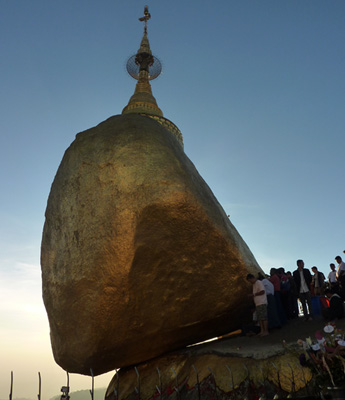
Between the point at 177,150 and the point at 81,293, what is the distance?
2.90 metres

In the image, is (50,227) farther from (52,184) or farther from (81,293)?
(81,293)

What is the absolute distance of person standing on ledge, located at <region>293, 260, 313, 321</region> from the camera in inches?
263

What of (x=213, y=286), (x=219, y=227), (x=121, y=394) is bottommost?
(x=121, y=394)

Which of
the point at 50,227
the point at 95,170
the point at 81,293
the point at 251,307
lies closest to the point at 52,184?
the point at 50,227

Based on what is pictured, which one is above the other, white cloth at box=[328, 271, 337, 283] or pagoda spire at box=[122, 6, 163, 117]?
pagoda spire at box=[122, 6, 163, 117]

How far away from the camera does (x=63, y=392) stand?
3832mm

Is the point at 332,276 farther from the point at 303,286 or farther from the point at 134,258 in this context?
the point at 134,258

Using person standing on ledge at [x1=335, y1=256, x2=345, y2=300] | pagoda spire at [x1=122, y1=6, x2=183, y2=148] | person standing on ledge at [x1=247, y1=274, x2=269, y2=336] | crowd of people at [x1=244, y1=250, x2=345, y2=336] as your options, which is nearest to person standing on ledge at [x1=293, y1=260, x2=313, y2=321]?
crowd of people at [x1=244, y1=250, x2=345, y2=336]

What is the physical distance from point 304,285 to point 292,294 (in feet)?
1.20

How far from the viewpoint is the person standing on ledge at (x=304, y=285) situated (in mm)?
6682

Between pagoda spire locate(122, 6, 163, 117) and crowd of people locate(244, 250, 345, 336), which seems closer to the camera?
crowd of people locate(244, 250, 345, 336)

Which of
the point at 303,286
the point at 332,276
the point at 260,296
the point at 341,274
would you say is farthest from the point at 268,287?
the point at 332,276

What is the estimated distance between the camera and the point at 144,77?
2391 centimetres

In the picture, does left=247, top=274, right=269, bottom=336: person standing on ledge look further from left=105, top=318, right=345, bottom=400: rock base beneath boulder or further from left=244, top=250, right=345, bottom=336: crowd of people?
left=105, top=318, right=345, bottom=400: rock base beneath boulder
